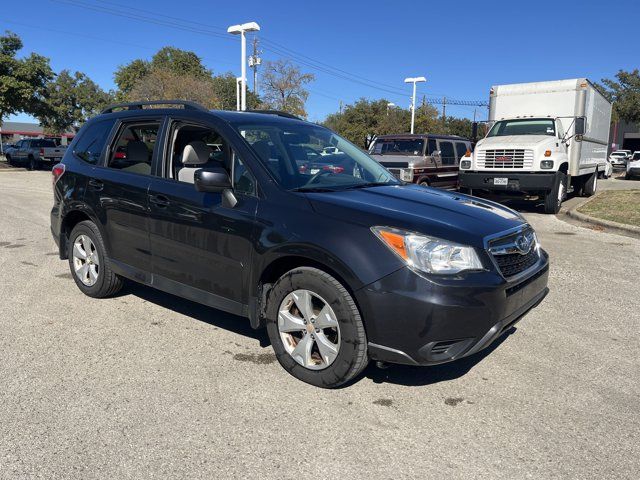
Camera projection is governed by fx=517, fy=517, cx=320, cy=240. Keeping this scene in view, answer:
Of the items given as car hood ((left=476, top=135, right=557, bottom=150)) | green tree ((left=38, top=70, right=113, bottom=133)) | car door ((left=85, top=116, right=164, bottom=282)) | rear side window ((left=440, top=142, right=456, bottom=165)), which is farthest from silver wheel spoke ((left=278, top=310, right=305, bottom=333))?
green tree ((left=38, top=70, right=113, bottom=133))

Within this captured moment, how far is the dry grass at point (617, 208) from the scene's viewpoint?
10.8m

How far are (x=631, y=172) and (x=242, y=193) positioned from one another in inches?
1210

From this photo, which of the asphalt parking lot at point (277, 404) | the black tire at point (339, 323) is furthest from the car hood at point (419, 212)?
the asphalt parking lot at point (277, 404)

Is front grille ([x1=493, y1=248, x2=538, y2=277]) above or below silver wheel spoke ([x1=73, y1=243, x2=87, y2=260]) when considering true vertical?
above

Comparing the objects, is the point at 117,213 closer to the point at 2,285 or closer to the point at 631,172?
the point at 2,285

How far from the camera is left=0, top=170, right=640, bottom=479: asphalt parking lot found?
2.65 metres

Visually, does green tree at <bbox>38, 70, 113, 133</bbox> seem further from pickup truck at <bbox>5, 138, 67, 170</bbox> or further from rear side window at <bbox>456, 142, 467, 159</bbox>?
rear side window at <bbox>456, 142, 467, 159</bbox>

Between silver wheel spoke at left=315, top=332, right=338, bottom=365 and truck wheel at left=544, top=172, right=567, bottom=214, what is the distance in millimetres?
10160

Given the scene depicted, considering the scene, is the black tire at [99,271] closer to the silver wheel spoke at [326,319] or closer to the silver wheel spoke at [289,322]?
the silver wheel spoke at [289,322]

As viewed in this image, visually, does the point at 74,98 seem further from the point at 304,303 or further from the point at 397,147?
the point at 304,303

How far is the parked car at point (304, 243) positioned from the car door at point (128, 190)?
0.02 meters

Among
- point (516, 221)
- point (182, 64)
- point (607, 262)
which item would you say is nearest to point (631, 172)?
point (607, 262)

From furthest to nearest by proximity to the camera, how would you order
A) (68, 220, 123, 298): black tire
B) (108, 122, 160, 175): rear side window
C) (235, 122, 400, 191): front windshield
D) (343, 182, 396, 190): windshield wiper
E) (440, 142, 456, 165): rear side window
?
(440, 142, 456, 165): rear side window, (68, 220, 123, 298): black tire, (108, 122, 160, 175): rear side window, (343, 182, 396, 190): windshield wiper, (235, 122, 400, 191): front windshield

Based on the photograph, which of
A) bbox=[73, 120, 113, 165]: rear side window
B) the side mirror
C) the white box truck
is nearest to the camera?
the side mirror
